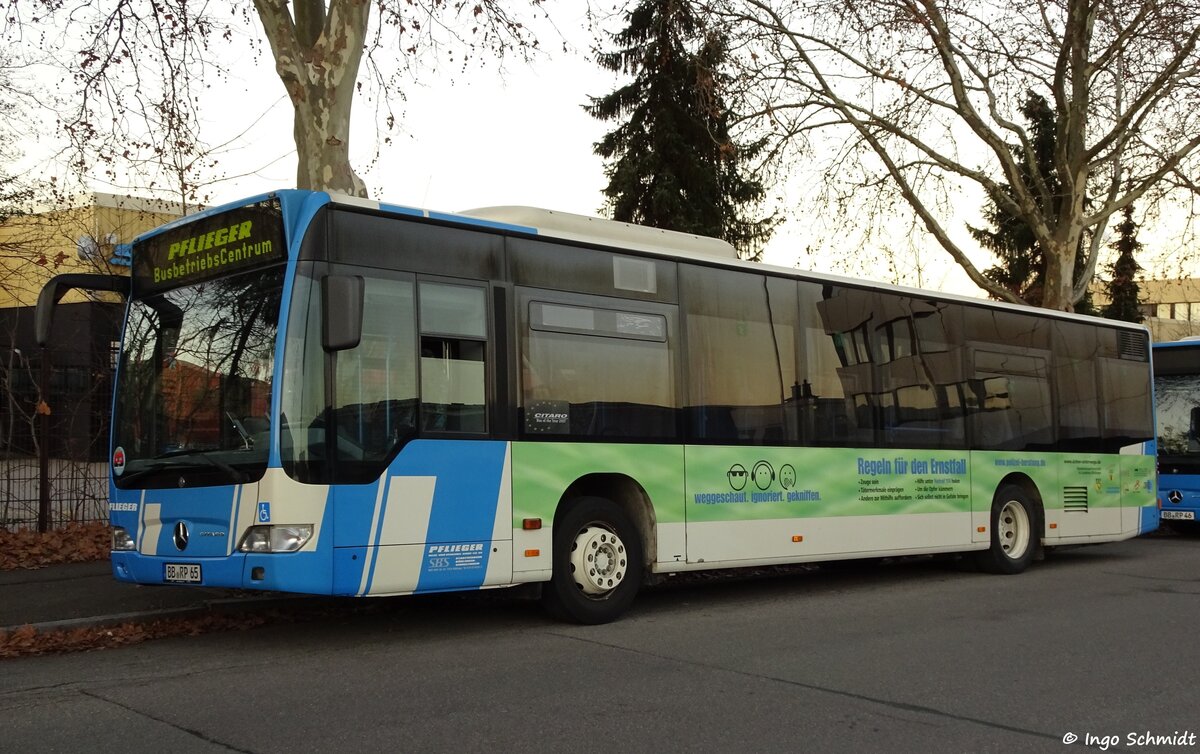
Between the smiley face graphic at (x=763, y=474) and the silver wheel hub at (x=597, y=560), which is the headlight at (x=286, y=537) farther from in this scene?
the smiley face graphic at (x=763, y=474)

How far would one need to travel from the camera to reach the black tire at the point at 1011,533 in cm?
1364

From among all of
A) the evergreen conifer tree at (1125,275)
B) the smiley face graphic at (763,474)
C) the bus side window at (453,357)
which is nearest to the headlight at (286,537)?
the bus side window at (453,357)

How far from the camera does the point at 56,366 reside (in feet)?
44.5

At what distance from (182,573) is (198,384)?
1.33 metres

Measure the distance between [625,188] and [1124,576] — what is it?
17269 mm

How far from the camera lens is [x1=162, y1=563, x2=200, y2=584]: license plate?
7926 millimetres

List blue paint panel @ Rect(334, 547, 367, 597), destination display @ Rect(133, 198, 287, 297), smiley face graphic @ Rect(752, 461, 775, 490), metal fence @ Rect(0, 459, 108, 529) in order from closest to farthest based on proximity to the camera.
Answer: blue paint panel @ Rect(334, 547, 367, 597) → destination display @ Rect(133, 198, 287, 297) → smiley face graphic @ Rect(752, 461, 775, 490) → metal fence @ Rect(0, 459, 108, 529)

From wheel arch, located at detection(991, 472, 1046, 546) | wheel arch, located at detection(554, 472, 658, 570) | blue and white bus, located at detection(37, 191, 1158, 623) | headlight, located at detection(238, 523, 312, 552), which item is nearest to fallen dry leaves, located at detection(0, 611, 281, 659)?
blue and white bus, located at detection(37, 191, 1158, 623)

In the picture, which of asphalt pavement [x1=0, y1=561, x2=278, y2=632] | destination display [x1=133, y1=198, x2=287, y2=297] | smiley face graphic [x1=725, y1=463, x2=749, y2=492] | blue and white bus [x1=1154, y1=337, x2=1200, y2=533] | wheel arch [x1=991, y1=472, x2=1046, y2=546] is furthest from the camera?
blue and white bus [x1=1154, y1=337, x2=1200, y2=533]

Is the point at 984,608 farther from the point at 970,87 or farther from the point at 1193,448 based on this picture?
the point at 970,87

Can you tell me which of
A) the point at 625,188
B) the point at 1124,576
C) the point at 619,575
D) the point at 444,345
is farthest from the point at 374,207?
the point at 625,188

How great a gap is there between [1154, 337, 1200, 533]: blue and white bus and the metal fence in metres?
15.9

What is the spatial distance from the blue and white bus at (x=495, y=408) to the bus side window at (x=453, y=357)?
2 centimetres

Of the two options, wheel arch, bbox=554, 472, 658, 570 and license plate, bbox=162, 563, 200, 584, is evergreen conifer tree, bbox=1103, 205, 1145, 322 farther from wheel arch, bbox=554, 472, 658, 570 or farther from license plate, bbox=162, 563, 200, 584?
license plate, bbox=162, 563, 200, 584
